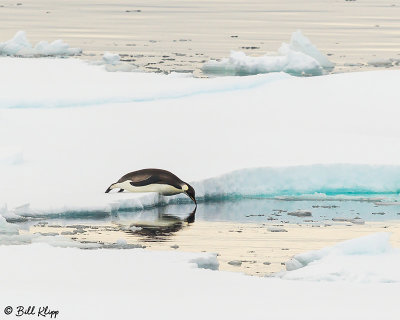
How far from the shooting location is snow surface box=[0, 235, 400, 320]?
746cm

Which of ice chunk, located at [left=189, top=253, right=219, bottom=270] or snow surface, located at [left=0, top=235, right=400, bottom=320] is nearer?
snow surface, located at [left=0, top=235, right=400, bottom=320]

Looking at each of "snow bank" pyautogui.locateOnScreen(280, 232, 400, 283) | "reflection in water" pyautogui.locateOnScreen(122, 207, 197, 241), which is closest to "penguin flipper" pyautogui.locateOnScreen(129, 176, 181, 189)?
"reflection in water" pyautogui.locateOnScreen(122, 207, 197, 241)

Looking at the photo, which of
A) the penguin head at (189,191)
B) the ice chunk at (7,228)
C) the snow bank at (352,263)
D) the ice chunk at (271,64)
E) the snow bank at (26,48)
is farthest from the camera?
the snow bank at (26,48)

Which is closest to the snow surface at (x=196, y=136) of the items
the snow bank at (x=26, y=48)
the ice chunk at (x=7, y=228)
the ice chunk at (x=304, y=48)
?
the ice chunk at (x=7, y=228)

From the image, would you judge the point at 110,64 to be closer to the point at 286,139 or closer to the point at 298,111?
the point at 298,111

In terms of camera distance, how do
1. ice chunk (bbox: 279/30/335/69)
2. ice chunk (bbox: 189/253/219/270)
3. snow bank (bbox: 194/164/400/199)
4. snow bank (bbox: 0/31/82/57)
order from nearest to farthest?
ice chunk (bbox: 189/253/219/270) < snow bank (bbox: 194/164/400/199) < ice chunk (bbox: 279/30/335/69) < snow bank (bbox: 0/31/82/57)

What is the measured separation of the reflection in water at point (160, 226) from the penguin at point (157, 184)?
0.85 ft

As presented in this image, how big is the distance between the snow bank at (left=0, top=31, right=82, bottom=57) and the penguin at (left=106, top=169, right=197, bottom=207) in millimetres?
13211

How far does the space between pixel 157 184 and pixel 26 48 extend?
13715mm

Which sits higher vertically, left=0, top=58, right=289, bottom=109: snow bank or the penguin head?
left=0, top=58, right=289, bottom=109: snow bank

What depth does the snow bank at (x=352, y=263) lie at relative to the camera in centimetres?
837

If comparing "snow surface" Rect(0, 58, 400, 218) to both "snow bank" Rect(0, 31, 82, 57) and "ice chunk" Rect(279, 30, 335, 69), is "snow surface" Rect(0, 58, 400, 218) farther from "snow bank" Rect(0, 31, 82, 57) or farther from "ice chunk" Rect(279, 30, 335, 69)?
"snow bank" Rect(0, 31, 82, 57)

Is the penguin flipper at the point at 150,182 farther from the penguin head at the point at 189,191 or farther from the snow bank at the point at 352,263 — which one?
the snow bank at the point at 352,263

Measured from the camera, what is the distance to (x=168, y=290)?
7953 mm
